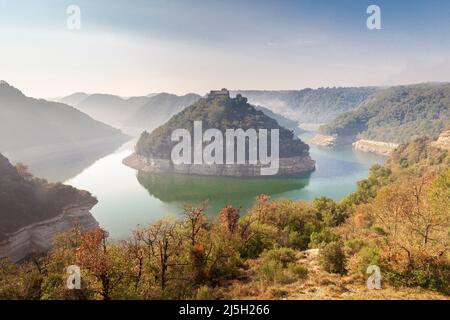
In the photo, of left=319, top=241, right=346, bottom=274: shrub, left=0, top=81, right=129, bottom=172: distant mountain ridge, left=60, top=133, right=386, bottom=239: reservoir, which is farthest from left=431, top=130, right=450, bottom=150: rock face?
left=0, top=81, right=129, bottom=172: distant mountain ridge

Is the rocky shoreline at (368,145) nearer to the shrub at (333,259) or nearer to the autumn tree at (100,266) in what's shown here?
the shrub at (333,259)

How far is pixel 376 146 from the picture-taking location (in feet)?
552

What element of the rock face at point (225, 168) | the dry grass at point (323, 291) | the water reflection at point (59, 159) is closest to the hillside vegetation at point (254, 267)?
the dry grass at point (323, 291)

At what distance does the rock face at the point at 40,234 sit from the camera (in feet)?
134

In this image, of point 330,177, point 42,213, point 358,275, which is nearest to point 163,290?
point 358,275

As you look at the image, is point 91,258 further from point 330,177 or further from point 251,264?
point 330,177

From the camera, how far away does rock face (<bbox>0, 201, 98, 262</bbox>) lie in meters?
40.8

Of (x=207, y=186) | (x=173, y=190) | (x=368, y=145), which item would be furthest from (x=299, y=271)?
(x=368, y=145)

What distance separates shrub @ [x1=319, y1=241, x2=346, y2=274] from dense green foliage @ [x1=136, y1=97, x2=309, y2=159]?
97330 mm

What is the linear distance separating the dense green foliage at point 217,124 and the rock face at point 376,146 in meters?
53.5

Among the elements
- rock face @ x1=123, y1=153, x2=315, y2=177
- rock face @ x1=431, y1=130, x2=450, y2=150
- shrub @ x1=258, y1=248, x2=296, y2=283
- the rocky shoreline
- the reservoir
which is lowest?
the reservoir

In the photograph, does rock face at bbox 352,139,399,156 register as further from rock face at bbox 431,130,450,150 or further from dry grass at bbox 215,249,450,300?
dry grass at bbox 215,249,450,300
